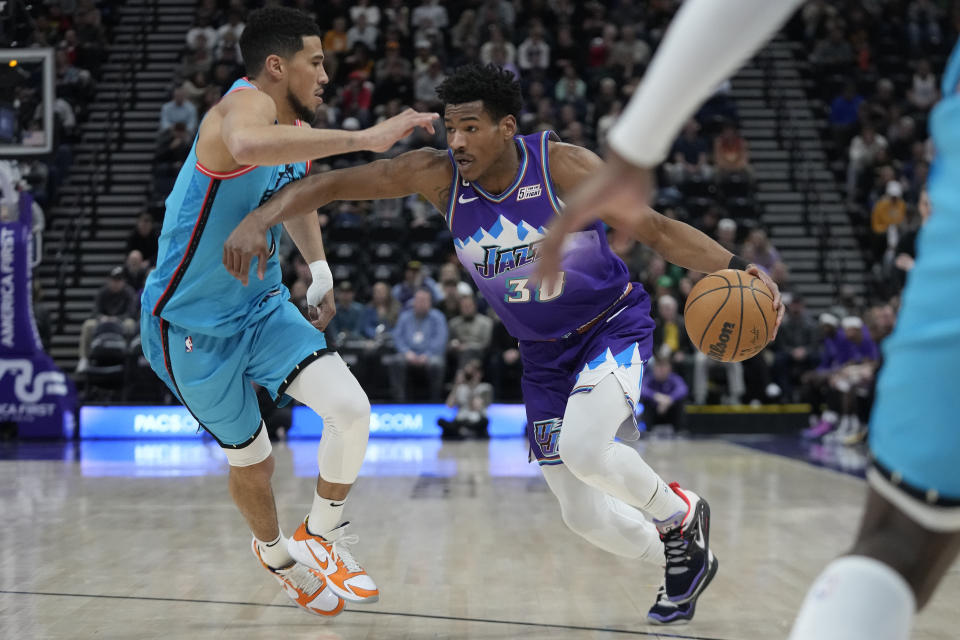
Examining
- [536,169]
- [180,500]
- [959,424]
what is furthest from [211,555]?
[959,424]

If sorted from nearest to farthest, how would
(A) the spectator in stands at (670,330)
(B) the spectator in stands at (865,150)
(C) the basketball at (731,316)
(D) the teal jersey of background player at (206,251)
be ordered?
(C) the basketball at (731,316) < (D) the teal jersey of background player at (206,251) < (A) the spectator in stands at (670,330) < (B) the spectator in stands at (865,150)

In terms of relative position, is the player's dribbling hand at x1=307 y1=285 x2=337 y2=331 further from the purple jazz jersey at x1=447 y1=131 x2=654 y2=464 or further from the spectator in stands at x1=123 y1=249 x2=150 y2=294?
the spectator in stands at x1=123 y1=249 x2=150 y2=294

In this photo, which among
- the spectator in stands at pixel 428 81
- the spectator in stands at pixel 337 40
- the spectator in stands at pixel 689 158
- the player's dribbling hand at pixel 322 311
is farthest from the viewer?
the spectator in stands at pixel 337 40

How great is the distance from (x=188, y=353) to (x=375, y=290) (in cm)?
934

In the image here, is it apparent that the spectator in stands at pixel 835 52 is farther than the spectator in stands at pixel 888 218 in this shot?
Yes

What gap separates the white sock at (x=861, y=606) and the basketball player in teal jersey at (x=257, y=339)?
2.62 meters

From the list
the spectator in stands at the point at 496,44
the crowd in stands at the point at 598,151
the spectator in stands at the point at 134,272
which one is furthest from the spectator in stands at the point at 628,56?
the spectator in stands at the point at 134,272

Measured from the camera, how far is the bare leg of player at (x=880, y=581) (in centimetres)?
135

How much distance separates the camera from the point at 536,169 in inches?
147

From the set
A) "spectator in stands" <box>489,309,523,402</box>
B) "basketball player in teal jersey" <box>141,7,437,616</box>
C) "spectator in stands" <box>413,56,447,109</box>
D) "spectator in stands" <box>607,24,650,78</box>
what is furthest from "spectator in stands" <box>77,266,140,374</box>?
"basketball player in teal jersey" <box>141,7,437,616</box>

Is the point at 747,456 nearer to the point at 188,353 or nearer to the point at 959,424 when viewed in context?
the point at 188,353

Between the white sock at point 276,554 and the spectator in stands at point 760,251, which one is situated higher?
the white sock at point 276,554

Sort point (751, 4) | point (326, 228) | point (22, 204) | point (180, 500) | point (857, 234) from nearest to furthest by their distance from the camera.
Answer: point (751, 4) → point (180, 500) → point (22, 204) → point (326, 228) → point (857, 234)

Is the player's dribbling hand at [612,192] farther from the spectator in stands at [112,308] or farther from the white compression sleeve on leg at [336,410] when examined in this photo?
the spectator in stands at [112,308]
